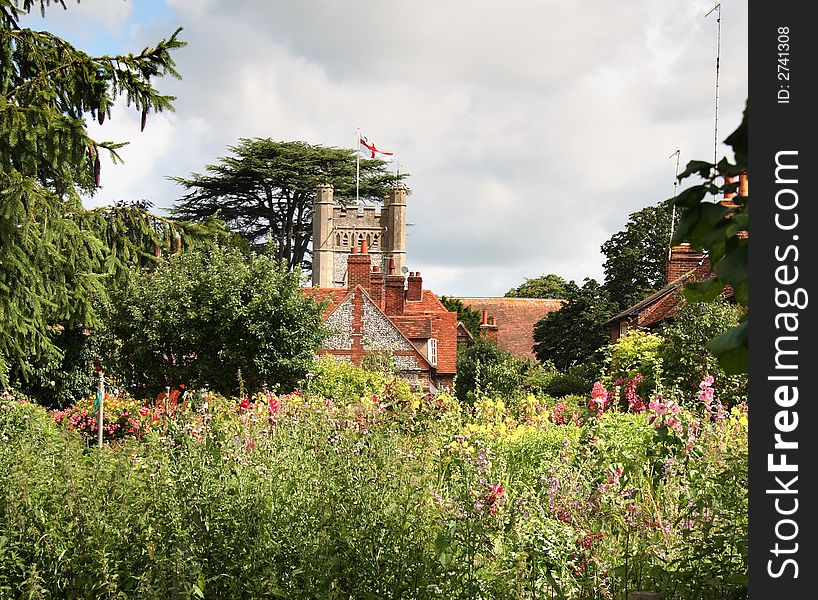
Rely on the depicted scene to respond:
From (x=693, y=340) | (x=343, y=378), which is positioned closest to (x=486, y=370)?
(x=343, y=378)

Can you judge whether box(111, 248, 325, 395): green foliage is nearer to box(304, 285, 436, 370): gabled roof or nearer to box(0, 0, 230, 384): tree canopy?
box(0, 0, 230, 384): tree canopy

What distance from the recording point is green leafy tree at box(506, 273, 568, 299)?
71875mm

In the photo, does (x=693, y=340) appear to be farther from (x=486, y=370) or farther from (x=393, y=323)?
(x=486, y=370)

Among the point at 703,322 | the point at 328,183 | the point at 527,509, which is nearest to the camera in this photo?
the point at 527,509

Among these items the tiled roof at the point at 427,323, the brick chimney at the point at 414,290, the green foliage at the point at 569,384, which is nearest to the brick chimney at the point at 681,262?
the green foliage at the point at 569,384

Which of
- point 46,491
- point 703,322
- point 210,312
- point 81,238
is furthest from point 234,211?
point 46,491

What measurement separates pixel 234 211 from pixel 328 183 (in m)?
6.20

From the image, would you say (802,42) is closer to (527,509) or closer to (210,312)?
(527,509)

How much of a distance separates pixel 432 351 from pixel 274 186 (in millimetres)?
21276

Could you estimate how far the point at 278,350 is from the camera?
69.8 ft

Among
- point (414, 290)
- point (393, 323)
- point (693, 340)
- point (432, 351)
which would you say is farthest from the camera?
point (414, 290)

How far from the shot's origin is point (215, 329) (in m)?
21.3

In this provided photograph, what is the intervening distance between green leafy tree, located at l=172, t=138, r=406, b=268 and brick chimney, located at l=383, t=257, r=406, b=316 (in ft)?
51.2

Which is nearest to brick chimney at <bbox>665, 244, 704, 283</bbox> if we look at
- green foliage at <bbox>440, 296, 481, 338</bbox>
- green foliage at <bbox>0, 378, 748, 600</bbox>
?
green foliage at <bbox>0, 378, 748, 600</bbox>
